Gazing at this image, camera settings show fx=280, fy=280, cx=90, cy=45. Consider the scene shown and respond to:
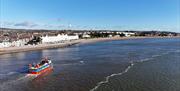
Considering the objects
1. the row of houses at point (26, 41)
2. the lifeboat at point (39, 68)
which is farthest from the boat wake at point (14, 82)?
the row of houses at point (26, 41)

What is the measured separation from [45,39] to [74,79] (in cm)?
10514

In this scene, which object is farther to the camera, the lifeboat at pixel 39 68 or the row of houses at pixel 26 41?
the row of houses at pixel 26 41

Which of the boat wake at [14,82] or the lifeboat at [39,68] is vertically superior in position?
the lifeboat at [39,68]

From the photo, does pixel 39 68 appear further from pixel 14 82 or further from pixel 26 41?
pixel 26 41

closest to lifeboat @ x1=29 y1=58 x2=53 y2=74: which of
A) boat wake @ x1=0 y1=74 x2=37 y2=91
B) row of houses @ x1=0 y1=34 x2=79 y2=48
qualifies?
boat wake @ x1=0 y1=74 x2=37 y2=91

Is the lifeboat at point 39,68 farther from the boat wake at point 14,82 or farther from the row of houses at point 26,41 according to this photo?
the row of houses at point 26,41

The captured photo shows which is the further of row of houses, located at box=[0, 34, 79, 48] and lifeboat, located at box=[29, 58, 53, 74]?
row of houses, located at box=[0, 34, 79, 48]

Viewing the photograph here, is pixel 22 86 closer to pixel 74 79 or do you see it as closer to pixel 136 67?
pixel 74 79

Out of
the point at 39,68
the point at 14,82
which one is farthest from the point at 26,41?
the point at 14,82

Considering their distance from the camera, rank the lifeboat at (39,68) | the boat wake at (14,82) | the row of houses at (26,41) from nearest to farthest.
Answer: the boat wake at (14,82) → the lifeboat at (39,68) → the row of houses at (26,41)

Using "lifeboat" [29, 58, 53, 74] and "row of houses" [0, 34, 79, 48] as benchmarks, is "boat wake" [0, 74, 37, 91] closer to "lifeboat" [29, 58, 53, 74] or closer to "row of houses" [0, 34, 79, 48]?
"lifeboat" [29, 58, 53, 74]

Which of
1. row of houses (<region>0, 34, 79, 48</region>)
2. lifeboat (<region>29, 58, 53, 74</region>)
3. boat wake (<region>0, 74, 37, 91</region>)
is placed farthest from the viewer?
row of houses (<region>0, 34, 79, 48</region>)

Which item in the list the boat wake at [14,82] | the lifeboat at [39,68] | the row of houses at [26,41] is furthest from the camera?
the row of houses at [26,41]

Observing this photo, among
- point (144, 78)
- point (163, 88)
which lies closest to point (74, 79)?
point (144, 78)
